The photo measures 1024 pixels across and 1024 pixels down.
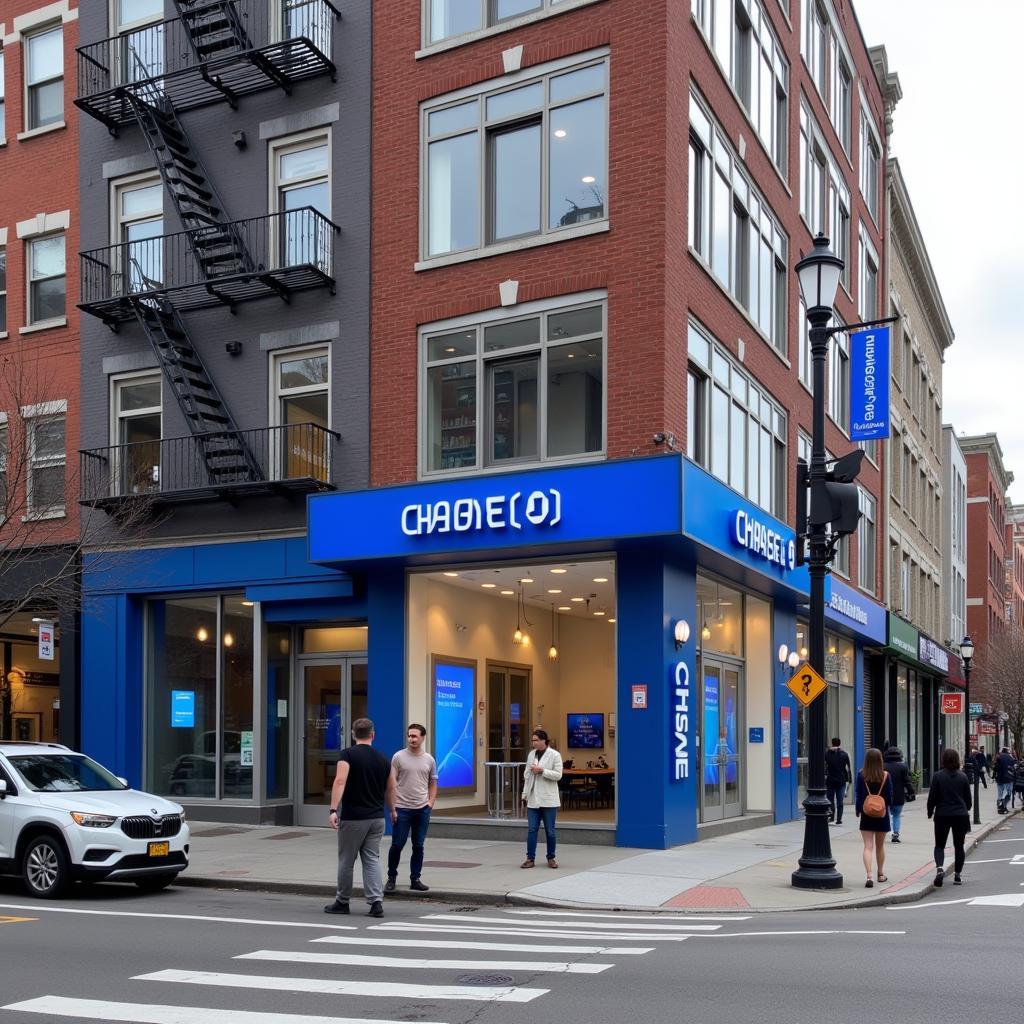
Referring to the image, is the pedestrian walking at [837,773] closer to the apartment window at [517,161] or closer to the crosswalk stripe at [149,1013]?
the apartment window at [517,161]

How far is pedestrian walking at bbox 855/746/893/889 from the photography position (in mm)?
15242

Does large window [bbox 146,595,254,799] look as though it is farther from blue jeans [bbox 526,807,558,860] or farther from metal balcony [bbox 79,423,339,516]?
blue jeans [bbox 526,807,558,860]

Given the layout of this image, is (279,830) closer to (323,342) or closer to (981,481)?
(323,342)

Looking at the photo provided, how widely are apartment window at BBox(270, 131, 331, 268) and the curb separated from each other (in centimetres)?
1034

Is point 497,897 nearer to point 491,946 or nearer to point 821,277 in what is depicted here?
point 491,946

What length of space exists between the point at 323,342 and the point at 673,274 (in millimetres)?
6129

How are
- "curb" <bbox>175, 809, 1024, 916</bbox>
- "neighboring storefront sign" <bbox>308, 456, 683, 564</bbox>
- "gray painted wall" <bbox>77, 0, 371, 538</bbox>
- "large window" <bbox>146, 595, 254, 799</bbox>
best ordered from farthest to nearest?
"large window" <bbox>146, 595, 254, 799</bbox>
"gray painted wall" <bbox>77, 0, 371, 538</bbox>
"neighboring storefront sign" <bbox>308, 456, 683, 564</bbox>
"curb" <bbox>175, 809, 1024, 916</bbox>

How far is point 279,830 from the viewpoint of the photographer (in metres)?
21.1

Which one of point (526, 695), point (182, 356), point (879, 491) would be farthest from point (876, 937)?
point (879, 491)

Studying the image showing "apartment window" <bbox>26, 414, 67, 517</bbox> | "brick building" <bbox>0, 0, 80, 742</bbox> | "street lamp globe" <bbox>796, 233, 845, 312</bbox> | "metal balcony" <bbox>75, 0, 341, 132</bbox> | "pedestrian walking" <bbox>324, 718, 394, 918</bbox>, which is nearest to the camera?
"pedestrian walking" <bbox>324, 718, 394, 918</bbox>

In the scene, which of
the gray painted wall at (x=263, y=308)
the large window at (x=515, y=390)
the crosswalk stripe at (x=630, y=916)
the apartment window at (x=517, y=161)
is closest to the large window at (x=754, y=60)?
the apartment window at (x=517, y=161)

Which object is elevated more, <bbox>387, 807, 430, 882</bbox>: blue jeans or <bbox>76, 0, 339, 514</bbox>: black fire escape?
<bbox>76, 0, 339, 514</bbox>: black fire escape

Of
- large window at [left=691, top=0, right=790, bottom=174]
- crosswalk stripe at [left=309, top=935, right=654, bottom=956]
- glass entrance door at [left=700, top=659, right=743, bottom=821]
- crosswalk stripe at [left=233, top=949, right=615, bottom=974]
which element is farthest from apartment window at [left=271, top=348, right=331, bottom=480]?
crosswalk stripe at [left=233, top=949, right=615, bottom=974]

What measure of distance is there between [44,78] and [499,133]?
10485 millimetres
